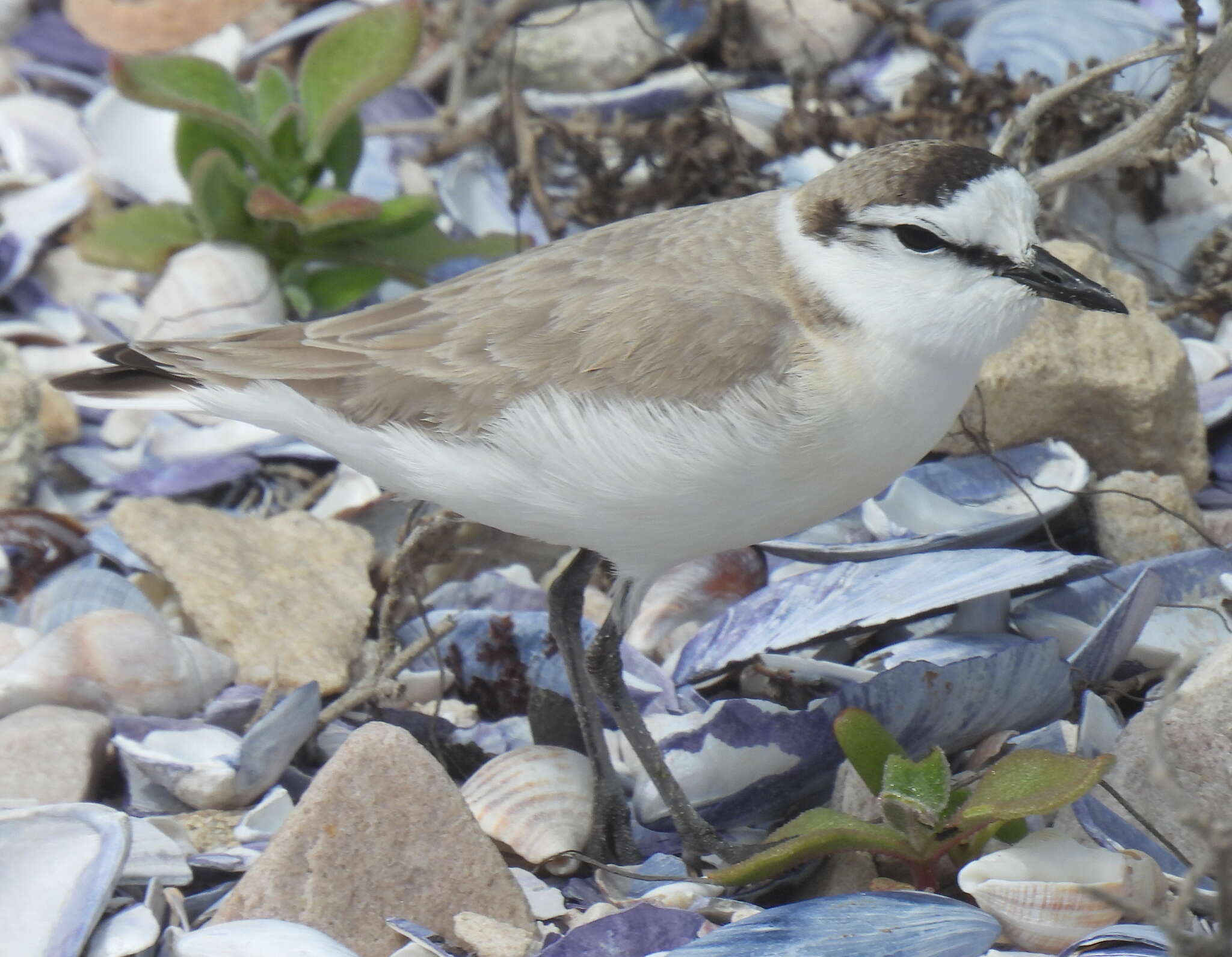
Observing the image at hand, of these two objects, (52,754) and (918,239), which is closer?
(918,239)

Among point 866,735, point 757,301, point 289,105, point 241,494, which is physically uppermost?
point 757,301

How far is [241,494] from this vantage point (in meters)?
3.78

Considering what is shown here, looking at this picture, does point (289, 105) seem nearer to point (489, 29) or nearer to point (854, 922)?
point (489, 29)

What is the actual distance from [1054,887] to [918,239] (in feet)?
3.24

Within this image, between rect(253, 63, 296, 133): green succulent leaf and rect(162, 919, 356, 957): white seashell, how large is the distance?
2602 millimetres

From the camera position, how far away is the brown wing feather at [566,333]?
232 centimetres

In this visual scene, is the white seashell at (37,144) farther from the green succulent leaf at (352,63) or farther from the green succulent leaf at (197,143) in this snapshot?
the green succulent leaf at (352,63)

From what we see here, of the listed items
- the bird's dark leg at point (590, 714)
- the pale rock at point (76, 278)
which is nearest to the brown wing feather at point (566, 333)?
the bird's dark leg at point (590, 714)

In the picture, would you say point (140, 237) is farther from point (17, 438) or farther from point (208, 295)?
point (17, 438)

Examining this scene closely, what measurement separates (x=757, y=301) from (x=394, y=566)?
983 millimetres

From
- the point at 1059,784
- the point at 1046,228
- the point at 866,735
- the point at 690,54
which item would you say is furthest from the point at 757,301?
the point at 690,54

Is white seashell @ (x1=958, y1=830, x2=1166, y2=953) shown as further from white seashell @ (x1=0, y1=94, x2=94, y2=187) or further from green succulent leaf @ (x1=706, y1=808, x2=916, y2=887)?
white seashell @ (x1=0, y1=94, x2=94, y2=187)

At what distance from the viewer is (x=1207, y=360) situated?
3502mm

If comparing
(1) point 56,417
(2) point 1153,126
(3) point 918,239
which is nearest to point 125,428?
(1) point 56,417
